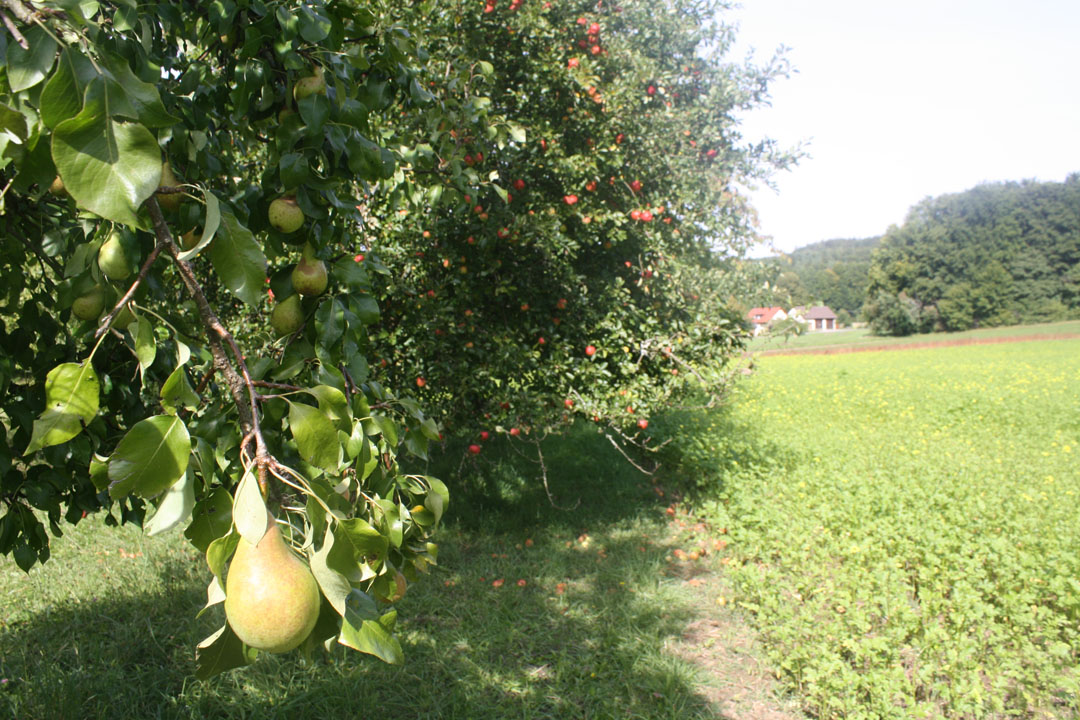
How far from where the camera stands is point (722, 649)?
11.6 ft

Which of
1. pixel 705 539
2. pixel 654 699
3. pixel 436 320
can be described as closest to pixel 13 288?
pixel 436 320

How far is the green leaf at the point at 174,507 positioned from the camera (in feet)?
2.06

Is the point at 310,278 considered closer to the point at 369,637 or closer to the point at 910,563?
the point at 369,637

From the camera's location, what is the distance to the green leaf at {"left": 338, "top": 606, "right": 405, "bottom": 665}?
2.00ft

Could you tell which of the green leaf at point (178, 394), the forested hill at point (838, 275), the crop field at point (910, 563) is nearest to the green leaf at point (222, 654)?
the green leaf at point (178, 394)

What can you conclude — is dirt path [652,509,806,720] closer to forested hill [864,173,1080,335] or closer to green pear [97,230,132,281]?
green pear [97,230,132,281]

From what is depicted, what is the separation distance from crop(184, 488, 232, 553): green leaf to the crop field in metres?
2.82

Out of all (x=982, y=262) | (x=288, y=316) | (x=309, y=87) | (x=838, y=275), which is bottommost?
(x=288, y=316)

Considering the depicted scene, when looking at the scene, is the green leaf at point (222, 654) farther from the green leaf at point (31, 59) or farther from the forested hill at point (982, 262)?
the forested hill at point (982, 262)

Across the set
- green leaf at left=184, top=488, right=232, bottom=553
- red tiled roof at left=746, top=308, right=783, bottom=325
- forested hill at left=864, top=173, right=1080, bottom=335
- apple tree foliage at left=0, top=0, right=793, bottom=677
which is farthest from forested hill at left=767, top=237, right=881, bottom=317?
green leaf at left=184, top=488, right=232, bottom=553

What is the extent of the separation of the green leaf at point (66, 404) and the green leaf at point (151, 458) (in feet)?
0.19

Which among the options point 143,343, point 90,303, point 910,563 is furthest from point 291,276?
point 910,563

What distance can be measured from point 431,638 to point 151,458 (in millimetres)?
3221

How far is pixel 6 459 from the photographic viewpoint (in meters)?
1.36
